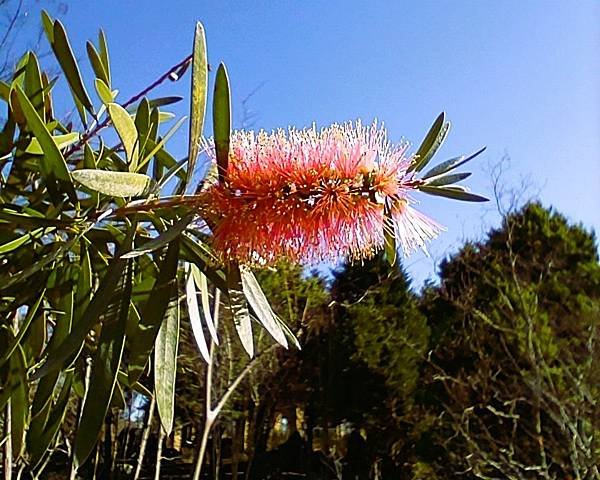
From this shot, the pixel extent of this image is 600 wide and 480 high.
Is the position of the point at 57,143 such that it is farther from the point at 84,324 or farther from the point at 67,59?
the point at 84,324

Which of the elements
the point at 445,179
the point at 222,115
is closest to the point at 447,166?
the point at 445,179

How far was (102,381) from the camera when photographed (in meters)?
0.40

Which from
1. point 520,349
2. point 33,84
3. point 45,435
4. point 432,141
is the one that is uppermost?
point 520,349

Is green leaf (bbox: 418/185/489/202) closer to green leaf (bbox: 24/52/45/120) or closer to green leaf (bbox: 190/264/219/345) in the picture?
green leaf (bbox: 190/264/219/345)

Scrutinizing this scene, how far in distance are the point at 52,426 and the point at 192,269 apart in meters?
0.14

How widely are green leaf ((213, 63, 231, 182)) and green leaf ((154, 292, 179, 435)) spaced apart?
132 millimetres

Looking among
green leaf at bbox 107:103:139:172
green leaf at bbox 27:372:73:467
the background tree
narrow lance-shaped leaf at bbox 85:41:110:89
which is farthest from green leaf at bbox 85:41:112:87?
the background tree

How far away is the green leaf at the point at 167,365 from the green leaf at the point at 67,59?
16cm

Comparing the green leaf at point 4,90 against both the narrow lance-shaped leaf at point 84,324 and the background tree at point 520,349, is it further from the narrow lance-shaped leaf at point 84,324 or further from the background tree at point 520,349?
the background tree at point 520,349

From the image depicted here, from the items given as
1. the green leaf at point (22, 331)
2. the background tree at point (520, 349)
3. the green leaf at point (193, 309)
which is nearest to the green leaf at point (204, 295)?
the green leaf at point (193, 309)

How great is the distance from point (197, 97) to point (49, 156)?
96mm

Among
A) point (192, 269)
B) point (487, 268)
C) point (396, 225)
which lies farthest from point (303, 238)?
point (487, 268)

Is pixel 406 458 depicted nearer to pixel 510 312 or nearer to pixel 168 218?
pixel 510 312

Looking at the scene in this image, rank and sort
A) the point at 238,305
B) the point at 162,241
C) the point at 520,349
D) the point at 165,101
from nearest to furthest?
1. the point at 162,241
2. the point at 238,305
3. the point at 165,101
4. the point at 520,349
